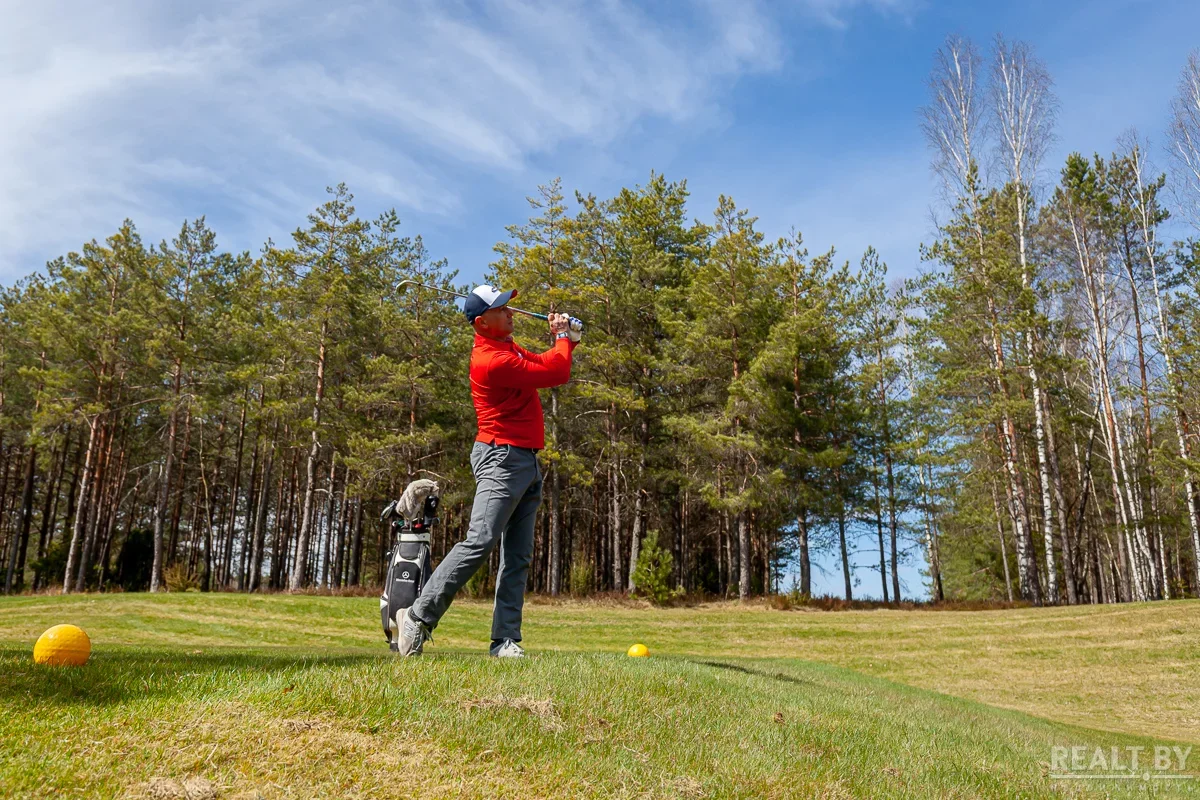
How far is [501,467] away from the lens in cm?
513

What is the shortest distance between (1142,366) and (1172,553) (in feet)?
66.7

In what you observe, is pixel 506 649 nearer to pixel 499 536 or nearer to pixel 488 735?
pixel 499 536

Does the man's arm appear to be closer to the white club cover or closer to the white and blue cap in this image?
the white and blue cap

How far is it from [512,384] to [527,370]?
6.1 inches

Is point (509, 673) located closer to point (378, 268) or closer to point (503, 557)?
point (503, 557)

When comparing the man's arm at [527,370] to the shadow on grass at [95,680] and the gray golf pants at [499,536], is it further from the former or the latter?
the shadow on grass at [95,680]

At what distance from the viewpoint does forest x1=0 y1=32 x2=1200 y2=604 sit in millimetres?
24828

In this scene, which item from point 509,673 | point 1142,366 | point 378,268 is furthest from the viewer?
point 378,268

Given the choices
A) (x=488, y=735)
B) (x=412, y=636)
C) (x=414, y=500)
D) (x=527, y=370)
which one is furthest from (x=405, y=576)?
(x=488, y=735)

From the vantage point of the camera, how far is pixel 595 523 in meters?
32.7

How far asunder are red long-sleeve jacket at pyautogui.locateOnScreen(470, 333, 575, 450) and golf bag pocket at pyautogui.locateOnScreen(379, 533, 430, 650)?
4.28ft

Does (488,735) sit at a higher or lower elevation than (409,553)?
lower

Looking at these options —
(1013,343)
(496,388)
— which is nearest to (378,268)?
(1013,343)


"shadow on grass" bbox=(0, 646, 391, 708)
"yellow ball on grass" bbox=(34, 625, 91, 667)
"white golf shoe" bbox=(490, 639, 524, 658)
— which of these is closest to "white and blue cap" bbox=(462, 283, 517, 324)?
"white golf shoe" bbox=(490, 639, 524, 658)
